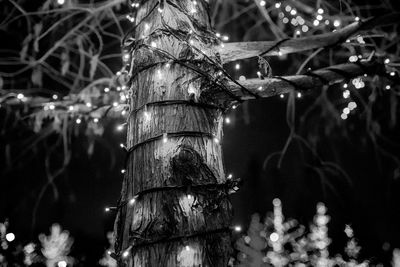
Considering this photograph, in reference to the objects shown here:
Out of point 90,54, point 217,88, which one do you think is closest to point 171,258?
point 217,88

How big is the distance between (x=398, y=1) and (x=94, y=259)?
85.5 ft

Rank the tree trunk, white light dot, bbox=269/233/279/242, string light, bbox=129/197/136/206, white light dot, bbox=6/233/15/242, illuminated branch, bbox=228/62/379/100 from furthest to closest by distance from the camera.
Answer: white light dot, bbox=269/233/279/242
white light dot, bbox=6/233/15/242
illuminated branch, bbox=228/62/379/100
string light, bbox=129/197/136/206
the tree trunk

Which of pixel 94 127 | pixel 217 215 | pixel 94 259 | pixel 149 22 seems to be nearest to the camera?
pixel 217 215

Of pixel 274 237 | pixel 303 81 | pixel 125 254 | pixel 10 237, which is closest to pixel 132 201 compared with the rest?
pixel 125 254

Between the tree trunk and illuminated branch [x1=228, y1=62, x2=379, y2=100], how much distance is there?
25 cm

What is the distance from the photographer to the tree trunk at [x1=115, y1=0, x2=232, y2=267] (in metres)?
2.44

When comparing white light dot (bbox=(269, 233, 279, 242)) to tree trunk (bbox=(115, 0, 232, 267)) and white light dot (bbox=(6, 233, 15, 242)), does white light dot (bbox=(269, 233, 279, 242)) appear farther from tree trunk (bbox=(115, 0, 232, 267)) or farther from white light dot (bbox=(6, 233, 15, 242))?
tree trunk (bbox=(115, 0, 232, 267))

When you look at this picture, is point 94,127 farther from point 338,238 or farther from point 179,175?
point 338,238

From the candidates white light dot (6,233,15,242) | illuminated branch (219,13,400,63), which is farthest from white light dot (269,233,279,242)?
illuminated branch (219,13,400,63)

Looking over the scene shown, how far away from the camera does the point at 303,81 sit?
283 centimetres

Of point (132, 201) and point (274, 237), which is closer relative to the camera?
point (132, 201)

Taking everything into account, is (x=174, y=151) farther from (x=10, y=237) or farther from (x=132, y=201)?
(x=10, y=237)

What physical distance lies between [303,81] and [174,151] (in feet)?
3.23

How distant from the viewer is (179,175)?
8.40 feet
